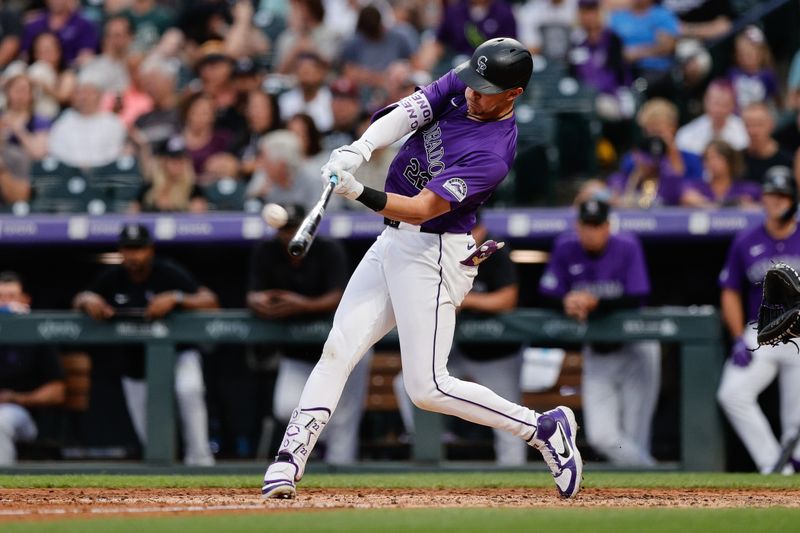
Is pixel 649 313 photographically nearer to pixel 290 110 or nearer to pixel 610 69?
pixel 610 69

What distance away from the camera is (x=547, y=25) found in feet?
35.4

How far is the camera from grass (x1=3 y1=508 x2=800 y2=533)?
4.40 m

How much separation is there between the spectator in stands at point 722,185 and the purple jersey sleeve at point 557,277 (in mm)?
1024

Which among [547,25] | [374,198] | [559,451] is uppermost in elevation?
[547,25]

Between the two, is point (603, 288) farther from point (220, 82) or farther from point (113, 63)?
point (113, 63)

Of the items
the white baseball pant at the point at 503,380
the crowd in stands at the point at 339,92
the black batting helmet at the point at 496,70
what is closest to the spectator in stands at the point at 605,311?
the white baseball pant at the point at 503,380

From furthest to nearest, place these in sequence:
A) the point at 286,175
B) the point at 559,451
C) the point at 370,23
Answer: the point at 370,23, the point at 286,175, the point at 559,451

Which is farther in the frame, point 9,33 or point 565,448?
point 9,33

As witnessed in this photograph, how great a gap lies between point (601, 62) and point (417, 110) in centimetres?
508

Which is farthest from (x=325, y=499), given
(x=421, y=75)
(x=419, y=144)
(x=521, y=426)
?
(x=421, y=75)

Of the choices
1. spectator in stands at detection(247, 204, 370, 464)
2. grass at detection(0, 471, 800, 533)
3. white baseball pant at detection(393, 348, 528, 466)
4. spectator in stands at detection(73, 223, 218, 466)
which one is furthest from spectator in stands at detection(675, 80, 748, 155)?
grass at detection(0, 471, 800, 533)

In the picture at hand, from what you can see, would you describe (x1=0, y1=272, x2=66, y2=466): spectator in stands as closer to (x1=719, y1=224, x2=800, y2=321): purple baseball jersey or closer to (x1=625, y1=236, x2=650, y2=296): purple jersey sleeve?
(x1=625, y1=236, x2=650, y2=296): purple jersey sleeve

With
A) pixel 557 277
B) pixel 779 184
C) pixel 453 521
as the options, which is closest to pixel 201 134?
pixel 557 277

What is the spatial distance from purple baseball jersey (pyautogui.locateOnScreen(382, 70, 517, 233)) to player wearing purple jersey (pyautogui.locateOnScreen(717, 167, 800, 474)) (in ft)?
9.20
